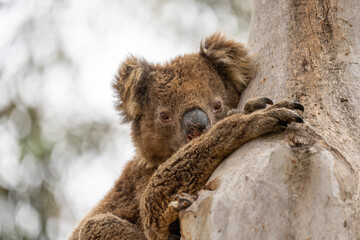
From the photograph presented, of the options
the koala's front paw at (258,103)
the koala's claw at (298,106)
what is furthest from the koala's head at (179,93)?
the koala's claw at (298,106)

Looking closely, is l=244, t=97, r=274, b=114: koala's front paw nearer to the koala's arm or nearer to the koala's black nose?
the koala's arm

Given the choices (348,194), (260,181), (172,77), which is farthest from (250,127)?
(172,77)

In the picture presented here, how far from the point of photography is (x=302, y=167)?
2.11 m

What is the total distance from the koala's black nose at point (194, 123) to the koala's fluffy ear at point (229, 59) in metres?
0.48

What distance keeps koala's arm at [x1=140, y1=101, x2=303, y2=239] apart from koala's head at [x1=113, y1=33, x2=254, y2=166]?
0.79m

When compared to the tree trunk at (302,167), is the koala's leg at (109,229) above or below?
below

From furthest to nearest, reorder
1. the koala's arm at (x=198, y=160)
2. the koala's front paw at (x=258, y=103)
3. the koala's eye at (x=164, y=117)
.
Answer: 1. the koala's eye at (x=164, y=117)
2. the koala's front paw at (x=258, y=103)
3. the koala's arm at (x=198, y=160)

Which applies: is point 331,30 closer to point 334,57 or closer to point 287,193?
point 334,57

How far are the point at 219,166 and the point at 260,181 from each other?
46 centimetres

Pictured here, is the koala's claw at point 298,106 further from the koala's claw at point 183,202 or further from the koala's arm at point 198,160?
the koala's claw at point 183,202

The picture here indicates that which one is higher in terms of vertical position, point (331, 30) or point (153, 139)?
point (331, 30)

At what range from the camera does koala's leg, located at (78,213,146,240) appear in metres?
3.71

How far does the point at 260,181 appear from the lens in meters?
2.13

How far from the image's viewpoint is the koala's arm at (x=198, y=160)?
246cm
